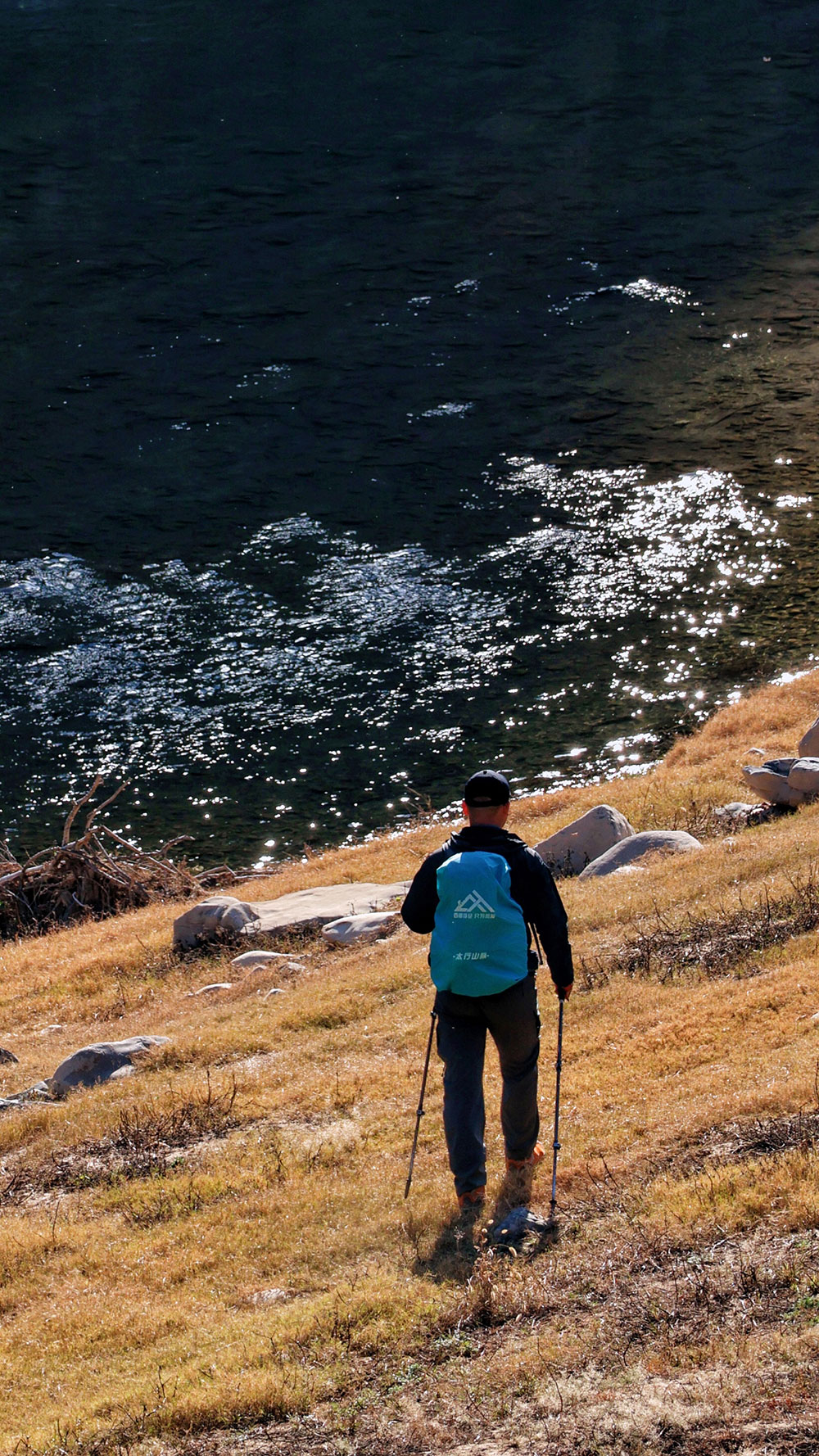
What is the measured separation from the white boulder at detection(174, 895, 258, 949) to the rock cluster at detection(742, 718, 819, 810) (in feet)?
21.9

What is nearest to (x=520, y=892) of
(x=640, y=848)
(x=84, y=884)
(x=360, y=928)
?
(x=640, y=848)

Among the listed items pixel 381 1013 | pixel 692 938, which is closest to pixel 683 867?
pixel 692 938

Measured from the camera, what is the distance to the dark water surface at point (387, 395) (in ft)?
101

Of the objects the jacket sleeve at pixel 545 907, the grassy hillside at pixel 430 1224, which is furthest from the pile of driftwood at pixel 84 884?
the jacket sleeve at pixel 545 907

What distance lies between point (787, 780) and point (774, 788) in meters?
0.19

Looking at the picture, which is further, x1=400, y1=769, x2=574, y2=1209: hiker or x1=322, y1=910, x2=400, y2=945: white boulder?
x1=322, y1=910, x2=400, y2=945: white boulder

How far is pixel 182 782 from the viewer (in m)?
28.9

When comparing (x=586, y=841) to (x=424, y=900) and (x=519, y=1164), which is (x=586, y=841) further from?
(x=424, y=900)

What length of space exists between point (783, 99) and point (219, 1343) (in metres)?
78.1

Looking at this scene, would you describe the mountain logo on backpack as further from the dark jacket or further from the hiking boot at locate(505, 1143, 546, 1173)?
the hiking boot at locate(505, 1143, 546, 1173)

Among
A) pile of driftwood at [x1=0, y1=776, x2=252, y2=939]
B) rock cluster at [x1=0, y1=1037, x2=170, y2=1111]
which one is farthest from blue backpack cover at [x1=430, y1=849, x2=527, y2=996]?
pile of driftwood at [x1=0, y1=776, x2=252, y2=939]

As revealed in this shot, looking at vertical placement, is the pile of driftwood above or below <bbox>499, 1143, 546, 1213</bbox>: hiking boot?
below

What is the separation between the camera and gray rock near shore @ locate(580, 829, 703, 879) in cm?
1648

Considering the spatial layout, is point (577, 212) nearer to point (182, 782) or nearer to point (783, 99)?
point (783, 99)
